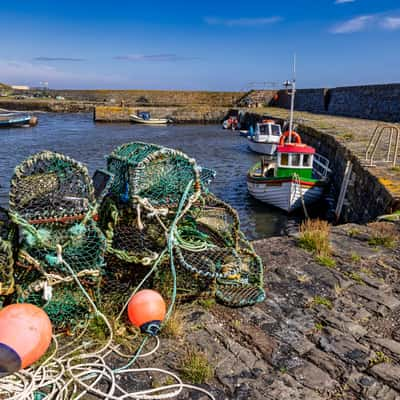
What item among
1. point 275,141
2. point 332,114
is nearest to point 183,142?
point 275,141

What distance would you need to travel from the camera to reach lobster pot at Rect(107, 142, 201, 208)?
3.46 m

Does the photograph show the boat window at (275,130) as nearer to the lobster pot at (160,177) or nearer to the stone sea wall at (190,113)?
the lobster pot at (160,177)

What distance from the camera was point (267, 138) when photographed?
73.2 ft

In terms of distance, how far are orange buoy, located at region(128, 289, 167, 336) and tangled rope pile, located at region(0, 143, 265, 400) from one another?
0.10 meters

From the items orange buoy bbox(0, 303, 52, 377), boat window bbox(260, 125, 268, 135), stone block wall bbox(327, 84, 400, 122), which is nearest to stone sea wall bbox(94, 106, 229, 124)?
stone block wall bbox(327, 84, 400, 122)

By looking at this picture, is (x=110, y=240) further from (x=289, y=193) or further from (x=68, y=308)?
(x=289, y=193)

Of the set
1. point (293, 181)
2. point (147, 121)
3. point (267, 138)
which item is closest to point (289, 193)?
point (293, 181)

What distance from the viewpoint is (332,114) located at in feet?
108

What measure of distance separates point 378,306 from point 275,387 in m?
1.61

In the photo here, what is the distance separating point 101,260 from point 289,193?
871 cm

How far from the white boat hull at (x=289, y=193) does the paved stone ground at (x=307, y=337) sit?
6516 millimetres

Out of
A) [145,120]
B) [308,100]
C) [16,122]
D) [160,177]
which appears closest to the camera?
[160,177]

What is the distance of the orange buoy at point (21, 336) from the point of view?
2385 mm

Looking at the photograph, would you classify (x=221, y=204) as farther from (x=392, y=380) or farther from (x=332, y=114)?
(x=332, y=114)
